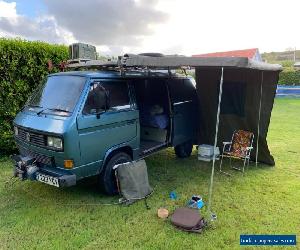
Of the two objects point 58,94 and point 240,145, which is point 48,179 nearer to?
point 58,94

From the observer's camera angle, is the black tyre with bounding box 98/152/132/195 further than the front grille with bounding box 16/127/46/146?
Yes

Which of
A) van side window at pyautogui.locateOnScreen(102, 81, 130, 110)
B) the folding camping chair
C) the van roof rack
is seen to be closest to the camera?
the van roof rack

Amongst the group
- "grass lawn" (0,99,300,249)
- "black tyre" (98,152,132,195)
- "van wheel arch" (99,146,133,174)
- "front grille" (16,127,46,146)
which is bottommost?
"grass lawn" (0,99,300,249)

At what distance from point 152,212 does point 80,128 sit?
1.86 m

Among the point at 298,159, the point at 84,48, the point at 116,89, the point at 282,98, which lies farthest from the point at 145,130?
the point at 282,98

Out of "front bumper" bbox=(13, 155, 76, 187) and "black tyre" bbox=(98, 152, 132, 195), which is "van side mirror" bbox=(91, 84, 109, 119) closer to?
"black tyre" bbox=(98, 152, 132, 195)

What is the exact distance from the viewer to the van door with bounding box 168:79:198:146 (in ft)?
24.6

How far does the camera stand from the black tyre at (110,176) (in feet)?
18.6

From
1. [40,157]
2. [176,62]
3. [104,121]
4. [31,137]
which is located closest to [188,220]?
[104,121]

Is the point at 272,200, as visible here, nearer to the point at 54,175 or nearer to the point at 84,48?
the point at 54,175

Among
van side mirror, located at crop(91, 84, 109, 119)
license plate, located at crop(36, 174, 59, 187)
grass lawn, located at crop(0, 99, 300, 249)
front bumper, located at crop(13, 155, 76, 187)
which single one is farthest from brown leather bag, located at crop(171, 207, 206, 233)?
van side mirror, located at crop(91, 84, 109, 119)

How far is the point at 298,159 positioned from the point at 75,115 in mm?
6192

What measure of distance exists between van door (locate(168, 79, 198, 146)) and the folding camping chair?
106 cm

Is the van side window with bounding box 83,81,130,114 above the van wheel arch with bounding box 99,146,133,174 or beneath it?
above
